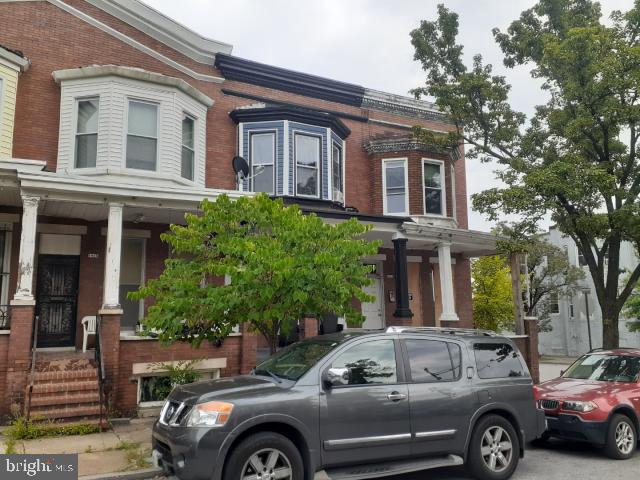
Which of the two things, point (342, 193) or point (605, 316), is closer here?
point (605, 316)

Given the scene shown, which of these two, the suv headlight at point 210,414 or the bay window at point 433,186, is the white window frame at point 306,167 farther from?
the suv headlight at point 210,414

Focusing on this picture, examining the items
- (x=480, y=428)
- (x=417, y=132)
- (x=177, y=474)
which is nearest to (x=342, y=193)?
(x=417, y=132)

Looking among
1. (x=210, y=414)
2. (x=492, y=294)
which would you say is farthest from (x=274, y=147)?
(x=492, y=294)

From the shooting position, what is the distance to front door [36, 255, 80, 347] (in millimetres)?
11506

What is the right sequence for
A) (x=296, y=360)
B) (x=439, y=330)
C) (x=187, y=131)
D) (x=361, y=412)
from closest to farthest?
(x=361, y=412), (x=296, y=360), (x=439, y=330), (x=187, y=131)

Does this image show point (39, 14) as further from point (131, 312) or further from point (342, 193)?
point (342, 193)

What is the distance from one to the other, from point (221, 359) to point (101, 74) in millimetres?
7184

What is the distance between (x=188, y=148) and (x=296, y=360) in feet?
28.6

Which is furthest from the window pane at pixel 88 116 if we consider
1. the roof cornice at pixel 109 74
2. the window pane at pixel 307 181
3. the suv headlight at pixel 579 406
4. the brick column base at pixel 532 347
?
the brick column base at pixel 532 347

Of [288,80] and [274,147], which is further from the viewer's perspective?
[288,80]

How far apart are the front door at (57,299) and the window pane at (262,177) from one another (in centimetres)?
501

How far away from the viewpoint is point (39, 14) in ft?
40.9

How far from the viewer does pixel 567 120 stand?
41.5 feet

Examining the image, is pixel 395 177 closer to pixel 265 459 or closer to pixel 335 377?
pixel 335 377
